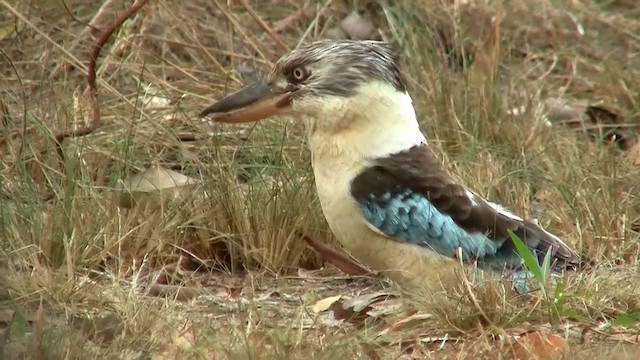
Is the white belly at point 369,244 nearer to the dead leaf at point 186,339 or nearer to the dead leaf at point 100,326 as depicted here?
the dead leaf at point 186,339

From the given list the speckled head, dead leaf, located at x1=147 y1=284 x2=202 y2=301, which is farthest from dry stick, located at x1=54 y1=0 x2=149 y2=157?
dead leaf, located at x1=147 y1=284 x2=202 y2=301

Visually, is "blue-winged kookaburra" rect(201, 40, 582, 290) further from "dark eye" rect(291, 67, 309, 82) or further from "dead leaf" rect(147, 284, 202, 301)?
"dead leaf" rect(147, 284, 202, 301)

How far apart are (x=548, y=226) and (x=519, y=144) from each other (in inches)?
34.3

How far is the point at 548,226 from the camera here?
5758 mm

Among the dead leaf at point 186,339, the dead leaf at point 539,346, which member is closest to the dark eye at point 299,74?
the dead leaf at point 186,339

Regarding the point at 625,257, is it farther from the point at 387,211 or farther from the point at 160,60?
the point at 160,60

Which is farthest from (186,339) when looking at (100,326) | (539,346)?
(539,346)

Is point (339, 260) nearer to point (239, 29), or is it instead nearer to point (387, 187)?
point (387, 187)

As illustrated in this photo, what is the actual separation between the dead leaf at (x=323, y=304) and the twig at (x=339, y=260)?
0.36 metres

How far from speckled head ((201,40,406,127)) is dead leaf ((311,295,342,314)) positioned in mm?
637

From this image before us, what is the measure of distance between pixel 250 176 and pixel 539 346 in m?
2.04

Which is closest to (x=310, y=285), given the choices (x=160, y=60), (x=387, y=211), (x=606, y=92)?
(x=387, y=211)

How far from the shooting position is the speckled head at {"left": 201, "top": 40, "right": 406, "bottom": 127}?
4.89m

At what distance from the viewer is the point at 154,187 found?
5680 mm
